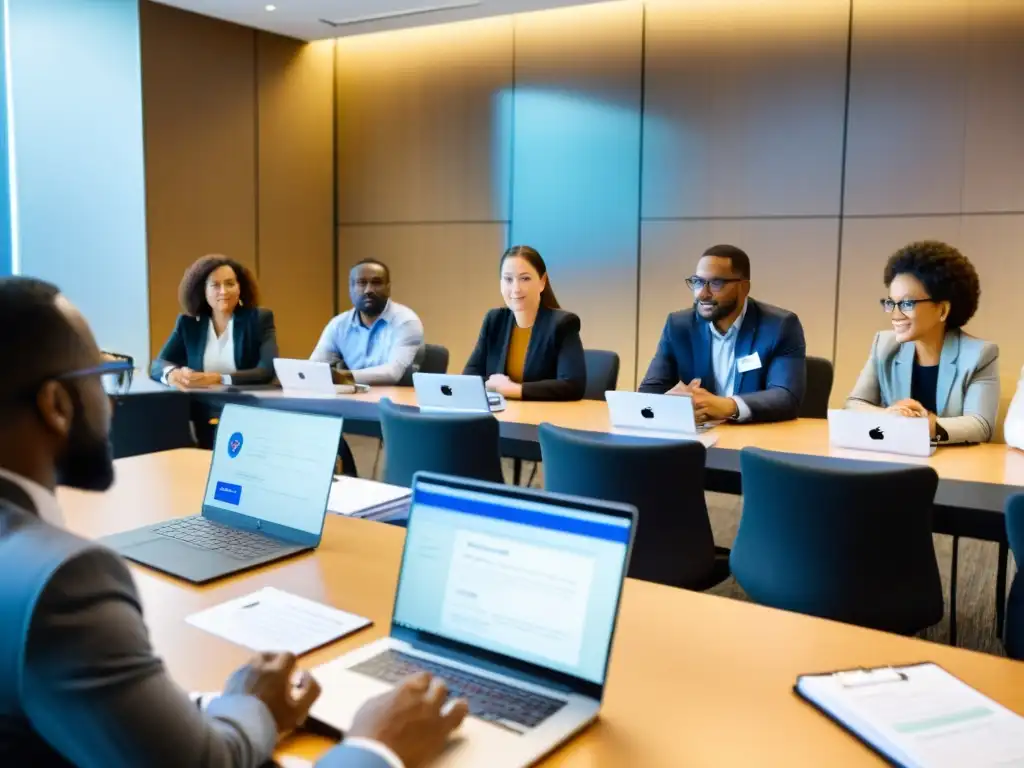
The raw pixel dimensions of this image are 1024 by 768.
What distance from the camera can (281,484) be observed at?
188 cm

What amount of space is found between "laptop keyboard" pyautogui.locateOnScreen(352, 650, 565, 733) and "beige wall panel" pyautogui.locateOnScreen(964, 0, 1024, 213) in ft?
16.7

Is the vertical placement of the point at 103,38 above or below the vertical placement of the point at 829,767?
above

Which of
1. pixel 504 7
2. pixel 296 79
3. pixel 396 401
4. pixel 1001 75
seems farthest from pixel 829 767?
pixel 296 79

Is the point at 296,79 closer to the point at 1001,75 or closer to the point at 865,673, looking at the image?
the point at 1001,75

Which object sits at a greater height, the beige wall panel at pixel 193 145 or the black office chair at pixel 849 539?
the beige wall panel at pixel 193 145

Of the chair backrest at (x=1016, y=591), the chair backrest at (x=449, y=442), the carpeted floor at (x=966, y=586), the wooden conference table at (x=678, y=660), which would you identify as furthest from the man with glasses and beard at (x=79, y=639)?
the carpeted floor at (x=966, y=586)

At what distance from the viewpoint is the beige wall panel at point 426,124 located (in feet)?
22.4

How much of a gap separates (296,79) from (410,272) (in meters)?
1.82

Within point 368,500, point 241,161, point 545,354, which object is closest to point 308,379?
point 545,354

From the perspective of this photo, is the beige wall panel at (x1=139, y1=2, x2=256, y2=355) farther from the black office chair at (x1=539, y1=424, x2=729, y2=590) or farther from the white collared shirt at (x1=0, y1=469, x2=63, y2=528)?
the white collared shirt at (x1=0, y1=469, x2=63, y2=528)

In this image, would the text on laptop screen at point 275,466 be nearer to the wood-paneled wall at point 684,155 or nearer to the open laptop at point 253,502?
the open laptop at point 253,502

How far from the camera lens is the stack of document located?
84.8 inches

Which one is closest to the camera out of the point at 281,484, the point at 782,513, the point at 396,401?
the point at 281,484

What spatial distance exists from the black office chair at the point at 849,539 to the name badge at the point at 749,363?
1.29 m
